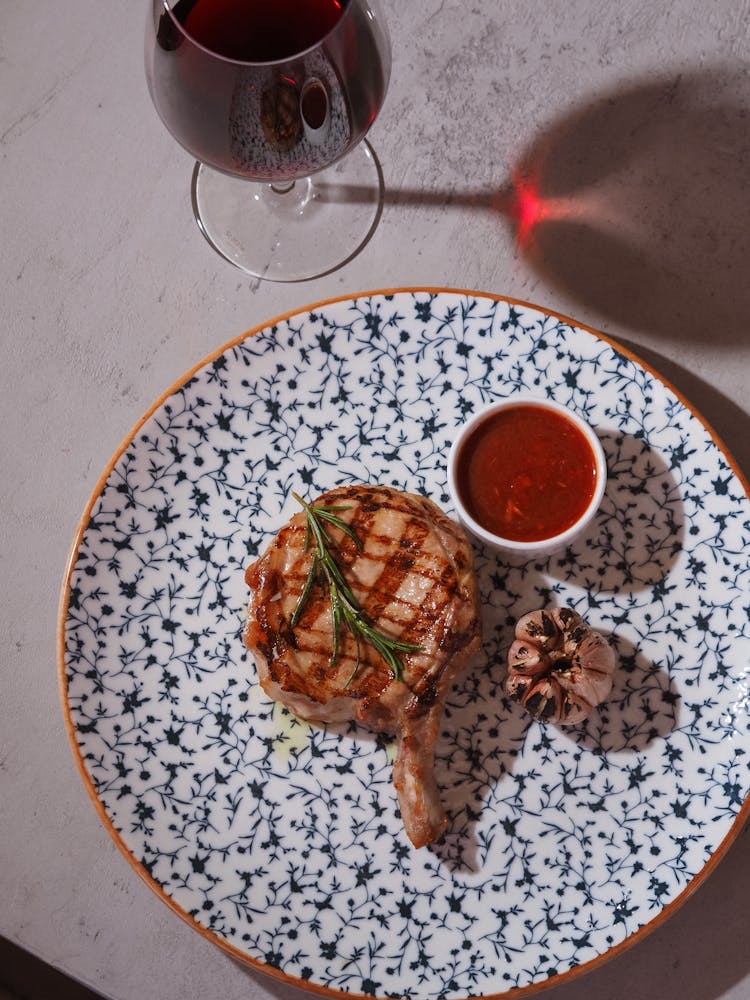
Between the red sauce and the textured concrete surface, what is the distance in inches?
17.9

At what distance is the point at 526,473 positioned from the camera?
2191mm

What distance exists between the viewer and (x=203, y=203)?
260cm

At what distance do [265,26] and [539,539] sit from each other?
1164 mm

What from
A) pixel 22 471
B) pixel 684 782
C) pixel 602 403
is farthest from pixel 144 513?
pixel 684 782

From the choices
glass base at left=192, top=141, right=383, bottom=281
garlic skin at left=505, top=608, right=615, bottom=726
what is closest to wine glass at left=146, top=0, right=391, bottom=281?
glass base at left=192, top=141, right=383, bottom=281

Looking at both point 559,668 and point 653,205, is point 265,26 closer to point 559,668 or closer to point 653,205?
point 653,205

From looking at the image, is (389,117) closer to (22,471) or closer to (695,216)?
(695,216)

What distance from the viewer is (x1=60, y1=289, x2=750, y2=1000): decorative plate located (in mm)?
2211

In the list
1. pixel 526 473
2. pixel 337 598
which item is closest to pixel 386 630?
pixel 337 598

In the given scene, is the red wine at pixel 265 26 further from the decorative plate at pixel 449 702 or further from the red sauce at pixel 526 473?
the red sauce at pixel 526 473

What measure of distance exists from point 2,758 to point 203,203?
149cm

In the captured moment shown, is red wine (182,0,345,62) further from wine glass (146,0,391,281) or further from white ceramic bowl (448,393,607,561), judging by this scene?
white ceramic bowl (448,393,607,561)

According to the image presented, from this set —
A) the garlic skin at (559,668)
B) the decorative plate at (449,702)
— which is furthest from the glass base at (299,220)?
the garlic skin at (559,668)

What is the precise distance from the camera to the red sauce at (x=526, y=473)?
7.08 ft
